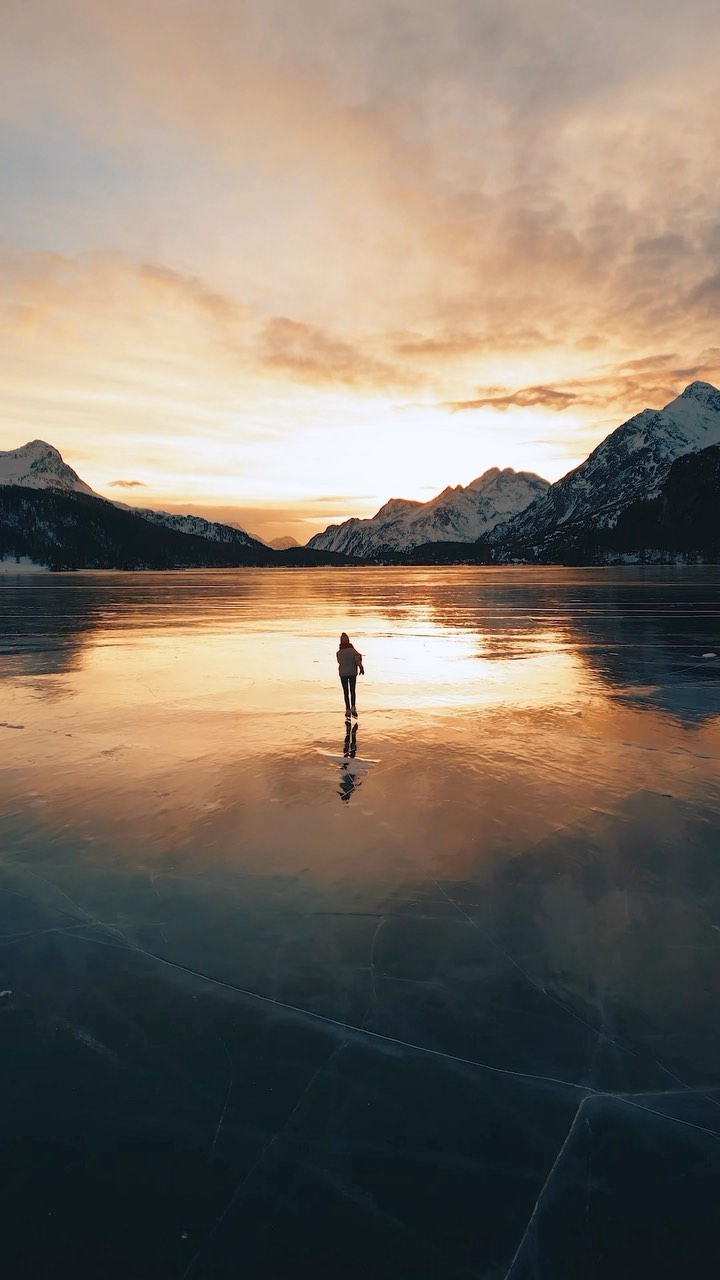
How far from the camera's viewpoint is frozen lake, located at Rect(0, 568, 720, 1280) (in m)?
4.41

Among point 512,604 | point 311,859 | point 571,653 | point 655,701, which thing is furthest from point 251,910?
point 512,604

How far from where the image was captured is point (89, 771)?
13289 millimetres

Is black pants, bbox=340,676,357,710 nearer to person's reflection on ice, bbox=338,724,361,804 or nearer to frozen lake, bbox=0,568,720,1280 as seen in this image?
person's reflection on ice, bbox=338,724,361,804

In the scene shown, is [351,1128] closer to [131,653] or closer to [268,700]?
[268,700]

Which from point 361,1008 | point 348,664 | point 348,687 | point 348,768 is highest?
point 348,664

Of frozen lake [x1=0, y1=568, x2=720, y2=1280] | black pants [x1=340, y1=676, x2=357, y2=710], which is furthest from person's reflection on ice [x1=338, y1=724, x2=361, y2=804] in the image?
black pants [x1=340, y1=676, x2=357, y2=710]

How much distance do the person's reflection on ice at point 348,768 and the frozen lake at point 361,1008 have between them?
16cm

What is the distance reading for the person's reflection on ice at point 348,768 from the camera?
12227 mm

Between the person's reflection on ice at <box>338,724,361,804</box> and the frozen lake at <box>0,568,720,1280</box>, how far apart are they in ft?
0.52

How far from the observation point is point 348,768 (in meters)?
13.6

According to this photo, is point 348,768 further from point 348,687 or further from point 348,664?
point 348,687

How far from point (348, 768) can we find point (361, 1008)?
23.7 feet

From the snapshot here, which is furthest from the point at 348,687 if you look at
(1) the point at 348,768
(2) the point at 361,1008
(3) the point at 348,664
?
(2) the point at 361,1008

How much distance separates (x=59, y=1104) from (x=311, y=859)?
4.53 metres
